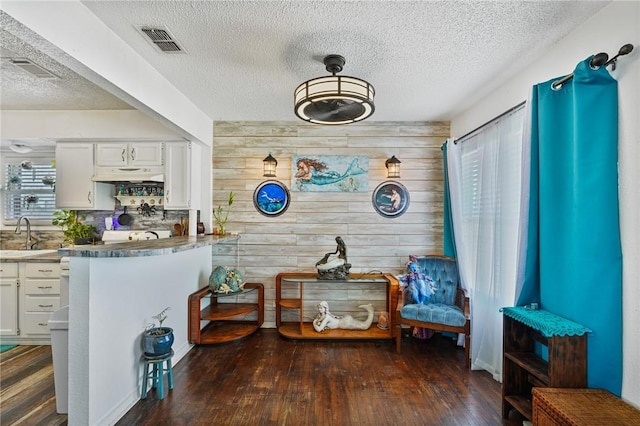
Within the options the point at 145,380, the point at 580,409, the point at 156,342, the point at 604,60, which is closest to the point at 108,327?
the point at 156,342

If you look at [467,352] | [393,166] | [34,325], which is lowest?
[467,352]

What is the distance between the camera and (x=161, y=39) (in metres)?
2.08

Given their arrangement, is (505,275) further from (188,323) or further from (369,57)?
(188,323)

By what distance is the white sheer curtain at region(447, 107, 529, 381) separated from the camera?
2.45 metres

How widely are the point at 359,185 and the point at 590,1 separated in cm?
251

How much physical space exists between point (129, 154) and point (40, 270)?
5.09 feet

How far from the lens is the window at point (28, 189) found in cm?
399

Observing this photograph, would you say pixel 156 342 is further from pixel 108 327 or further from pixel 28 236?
pixel 28 236

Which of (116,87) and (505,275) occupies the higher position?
(116,87)

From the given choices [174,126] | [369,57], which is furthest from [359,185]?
[174,126]

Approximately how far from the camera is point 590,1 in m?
1.73

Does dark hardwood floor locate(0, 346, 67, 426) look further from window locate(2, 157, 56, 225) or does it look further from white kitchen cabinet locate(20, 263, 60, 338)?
window locate(2, 157, 56, 225)

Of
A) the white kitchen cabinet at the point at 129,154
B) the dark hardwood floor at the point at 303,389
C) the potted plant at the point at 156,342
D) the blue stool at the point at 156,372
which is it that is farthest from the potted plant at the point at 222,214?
the blue stool at the point at 156,372

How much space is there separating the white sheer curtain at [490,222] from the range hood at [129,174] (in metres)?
3.40
